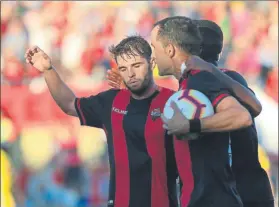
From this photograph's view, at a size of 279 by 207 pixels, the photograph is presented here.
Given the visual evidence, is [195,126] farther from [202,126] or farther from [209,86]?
[209,86]

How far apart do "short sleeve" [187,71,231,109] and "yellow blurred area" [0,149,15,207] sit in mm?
4468

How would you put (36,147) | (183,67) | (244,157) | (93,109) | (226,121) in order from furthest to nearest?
(36,147) < (93,109) < (244,157) < (183,67) < (226,121)

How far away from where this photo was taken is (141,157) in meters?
3.85

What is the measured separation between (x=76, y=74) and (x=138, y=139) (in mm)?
A: 3762

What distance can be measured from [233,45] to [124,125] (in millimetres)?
3978

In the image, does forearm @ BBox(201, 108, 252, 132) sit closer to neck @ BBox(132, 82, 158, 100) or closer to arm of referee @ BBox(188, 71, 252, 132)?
arm of referee @ BBox(188, 71, 252, 132)

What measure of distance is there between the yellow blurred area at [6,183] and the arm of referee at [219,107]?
447cm

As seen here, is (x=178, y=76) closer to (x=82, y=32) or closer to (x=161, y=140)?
(x=161, y=140)

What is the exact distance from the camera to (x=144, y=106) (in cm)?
394

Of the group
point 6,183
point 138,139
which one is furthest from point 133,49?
point 6,183

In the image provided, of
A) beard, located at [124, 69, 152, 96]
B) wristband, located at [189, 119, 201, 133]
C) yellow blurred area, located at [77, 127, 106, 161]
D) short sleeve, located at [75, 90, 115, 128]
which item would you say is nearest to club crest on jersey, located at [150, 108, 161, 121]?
beard, located at [124, 69, 152, 96]

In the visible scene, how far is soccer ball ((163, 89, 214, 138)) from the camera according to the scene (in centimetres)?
317

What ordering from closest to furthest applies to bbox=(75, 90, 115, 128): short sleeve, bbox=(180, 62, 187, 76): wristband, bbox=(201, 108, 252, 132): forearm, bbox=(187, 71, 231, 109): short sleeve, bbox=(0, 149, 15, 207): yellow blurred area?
Result: bbox=(201, 108, 252, 132): forearm → bbox=(187, 71, 231, 109): short sleeve → bbox=(180, 62, 187, 76): wristband → bbox=(75, 90, 115, 128): short sleeve → bbox=(0, 149, 15, 207): yellow blurred area

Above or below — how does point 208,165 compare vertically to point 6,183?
above
